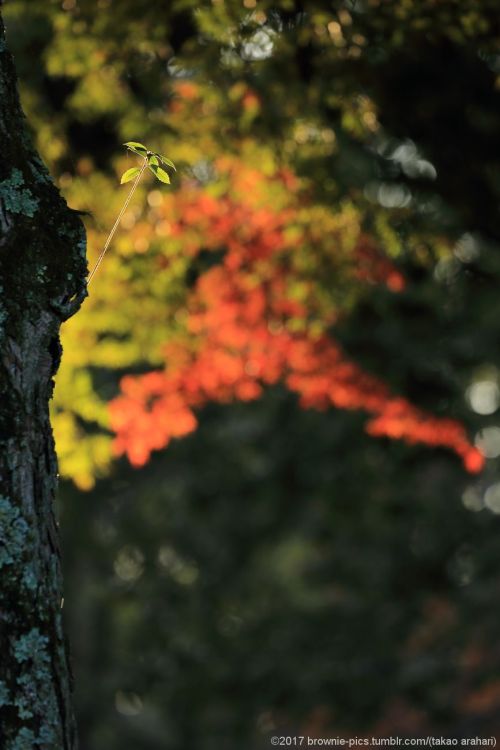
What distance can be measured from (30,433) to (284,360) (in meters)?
6.54

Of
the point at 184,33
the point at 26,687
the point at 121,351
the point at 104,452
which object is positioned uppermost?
the point at 184,33

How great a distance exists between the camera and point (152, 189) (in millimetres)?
7266

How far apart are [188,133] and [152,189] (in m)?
0.54

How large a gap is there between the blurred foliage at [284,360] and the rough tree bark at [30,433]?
2536 millimetres

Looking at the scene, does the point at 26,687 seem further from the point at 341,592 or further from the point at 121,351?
the point at 341,592

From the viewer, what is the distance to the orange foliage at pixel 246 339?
7914mm

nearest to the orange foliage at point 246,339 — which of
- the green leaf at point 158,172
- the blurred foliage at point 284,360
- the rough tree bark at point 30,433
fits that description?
the blurred foliage at point 284,360

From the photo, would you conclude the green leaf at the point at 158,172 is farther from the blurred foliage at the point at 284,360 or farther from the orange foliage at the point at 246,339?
the orange foliage at the point at 246,339

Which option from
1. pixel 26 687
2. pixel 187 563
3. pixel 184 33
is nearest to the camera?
pixel 26 687

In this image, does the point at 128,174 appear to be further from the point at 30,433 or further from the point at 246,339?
the point at 246,339

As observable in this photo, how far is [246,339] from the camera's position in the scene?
917cm

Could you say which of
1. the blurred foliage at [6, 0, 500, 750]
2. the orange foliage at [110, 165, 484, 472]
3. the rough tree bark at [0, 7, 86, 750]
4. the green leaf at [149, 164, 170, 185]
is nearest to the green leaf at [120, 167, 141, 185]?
the green leaf at [149, 164, 170, 185]

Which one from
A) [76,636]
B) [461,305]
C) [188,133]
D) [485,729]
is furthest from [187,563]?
[188,133]

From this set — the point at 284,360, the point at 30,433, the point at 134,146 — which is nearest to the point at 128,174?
the point at 134,146
